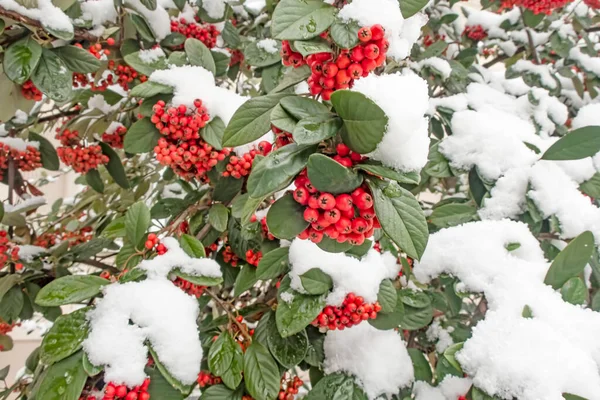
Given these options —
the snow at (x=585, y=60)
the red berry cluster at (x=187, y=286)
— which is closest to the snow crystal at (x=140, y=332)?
the red berry cluster at (x=187, y=286)

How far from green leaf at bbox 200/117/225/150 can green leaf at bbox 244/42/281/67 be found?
33cm

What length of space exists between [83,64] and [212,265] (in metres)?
0.65

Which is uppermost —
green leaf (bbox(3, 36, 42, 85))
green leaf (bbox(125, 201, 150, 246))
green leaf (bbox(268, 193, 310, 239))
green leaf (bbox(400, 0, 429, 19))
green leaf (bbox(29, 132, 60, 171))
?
green leaf (bbox(400, 0, 429, 19))

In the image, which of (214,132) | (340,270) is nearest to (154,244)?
(214,132)

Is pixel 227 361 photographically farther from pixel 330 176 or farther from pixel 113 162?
pixel 113 162

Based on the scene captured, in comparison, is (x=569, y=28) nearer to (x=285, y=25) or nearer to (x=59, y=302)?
(x=285, y=25)

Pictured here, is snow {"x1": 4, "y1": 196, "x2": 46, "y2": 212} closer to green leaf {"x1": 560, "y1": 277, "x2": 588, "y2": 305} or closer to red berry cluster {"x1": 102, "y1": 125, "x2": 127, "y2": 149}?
red berry cluster {"x1": 102, "y1": 125, "x2": 127, "y2": 149}

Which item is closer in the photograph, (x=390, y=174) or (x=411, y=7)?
(x=390, y=174)

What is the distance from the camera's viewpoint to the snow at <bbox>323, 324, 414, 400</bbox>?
905mm

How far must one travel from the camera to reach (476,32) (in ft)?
6.04

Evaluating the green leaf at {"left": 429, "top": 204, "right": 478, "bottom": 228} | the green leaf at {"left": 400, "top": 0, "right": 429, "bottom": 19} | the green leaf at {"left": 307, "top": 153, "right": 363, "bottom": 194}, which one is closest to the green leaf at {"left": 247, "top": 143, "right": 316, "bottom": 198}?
the green leaf at {"left": 307, "top": 153, "right": 363, "bottom": 194}

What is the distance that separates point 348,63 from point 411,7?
13 centimetres

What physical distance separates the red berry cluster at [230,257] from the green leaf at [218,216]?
166 millimetres

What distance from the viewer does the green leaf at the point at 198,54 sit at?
1037 mm
